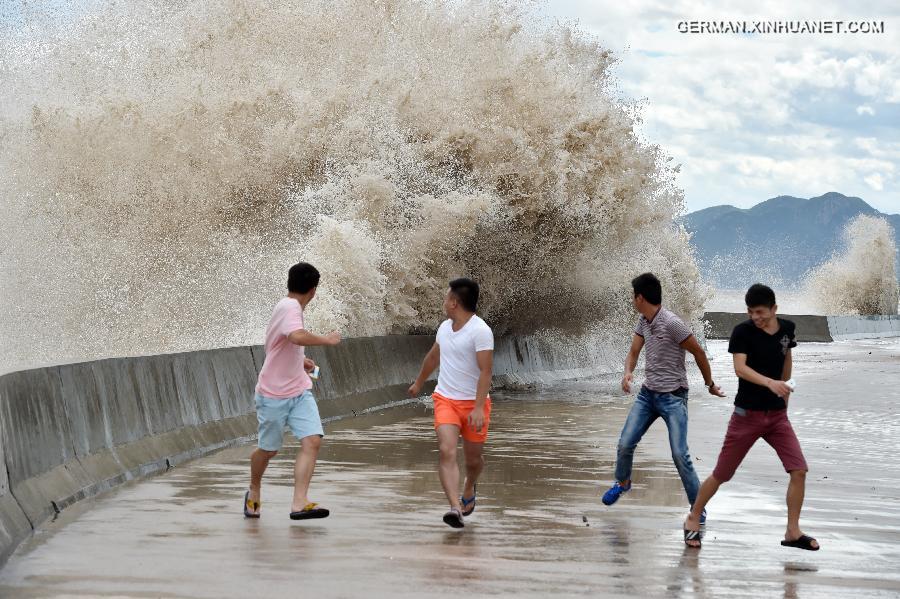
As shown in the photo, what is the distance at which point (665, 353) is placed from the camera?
9617 mm

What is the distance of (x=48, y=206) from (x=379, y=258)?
674cm

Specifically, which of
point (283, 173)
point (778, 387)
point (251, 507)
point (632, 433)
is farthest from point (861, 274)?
point (251, 507)

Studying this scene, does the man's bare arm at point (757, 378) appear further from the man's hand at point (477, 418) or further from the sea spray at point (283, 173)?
the sea spray at point (283, 173)

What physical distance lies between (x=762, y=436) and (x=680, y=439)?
1.06 metres

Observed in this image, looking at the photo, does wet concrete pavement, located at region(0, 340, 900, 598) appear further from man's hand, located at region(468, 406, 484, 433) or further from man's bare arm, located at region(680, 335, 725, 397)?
man's bare arm, located at region(680, 335, 725, 397)

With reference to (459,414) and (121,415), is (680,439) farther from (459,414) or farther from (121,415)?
(121,415)

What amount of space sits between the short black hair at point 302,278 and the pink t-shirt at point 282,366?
92 mm

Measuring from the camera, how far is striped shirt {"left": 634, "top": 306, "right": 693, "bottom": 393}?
9.56 meters

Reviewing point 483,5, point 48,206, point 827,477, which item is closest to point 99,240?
point 48,206

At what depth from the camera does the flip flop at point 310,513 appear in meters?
8.70

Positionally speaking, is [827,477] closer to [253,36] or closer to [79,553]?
[79,553]

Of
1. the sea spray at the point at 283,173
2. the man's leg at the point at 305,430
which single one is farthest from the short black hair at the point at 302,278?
the sea spray at the point at 283,173

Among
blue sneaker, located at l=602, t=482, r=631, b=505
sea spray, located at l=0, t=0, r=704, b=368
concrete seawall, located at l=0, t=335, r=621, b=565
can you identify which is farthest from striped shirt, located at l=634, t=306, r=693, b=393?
sea spray, located at l=0, t=0, r=704, b=368

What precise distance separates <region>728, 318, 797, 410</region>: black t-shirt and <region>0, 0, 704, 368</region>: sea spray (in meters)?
14.3
